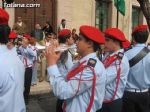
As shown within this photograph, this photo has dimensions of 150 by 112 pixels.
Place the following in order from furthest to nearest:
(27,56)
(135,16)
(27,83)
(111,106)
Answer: (135,16) → (27,56) → (27,83) → (111,106)

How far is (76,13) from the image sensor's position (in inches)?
987

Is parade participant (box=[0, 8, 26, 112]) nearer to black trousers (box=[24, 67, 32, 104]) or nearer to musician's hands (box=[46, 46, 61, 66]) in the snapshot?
musician's hands (box=[46, 46, 61, 66])

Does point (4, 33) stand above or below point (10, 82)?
above

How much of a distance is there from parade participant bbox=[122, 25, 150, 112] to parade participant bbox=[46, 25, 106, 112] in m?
2.07

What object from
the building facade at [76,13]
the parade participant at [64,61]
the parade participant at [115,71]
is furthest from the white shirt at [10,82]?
the building facade at [76,13]

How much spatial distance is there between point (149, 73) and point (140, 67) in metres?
0.16

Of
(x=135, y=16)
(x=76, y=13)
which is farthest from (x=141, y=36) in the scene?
(x=135, y=16)

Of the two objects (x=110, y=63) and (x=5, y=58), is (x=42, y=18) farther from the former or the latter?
(x=5, y=58)

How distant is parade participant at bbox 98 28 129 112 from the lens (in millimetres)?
5961

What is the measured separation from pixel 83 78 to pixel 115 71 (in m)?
1.60

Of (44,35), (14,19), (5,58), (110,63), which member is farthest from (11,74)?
(14,19)

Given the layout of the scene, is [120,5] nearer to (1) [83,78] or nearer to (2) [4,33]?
(1) [83,78]

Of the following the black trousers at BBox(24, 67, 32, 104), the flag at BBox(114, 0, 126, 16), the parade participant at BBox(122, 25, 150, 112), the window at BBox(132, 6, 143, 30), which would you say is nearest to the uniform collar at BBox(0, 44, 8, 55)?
the parade participant at BBox(122, 25, 150, 112)

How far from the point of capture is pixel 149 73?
6.58 m
